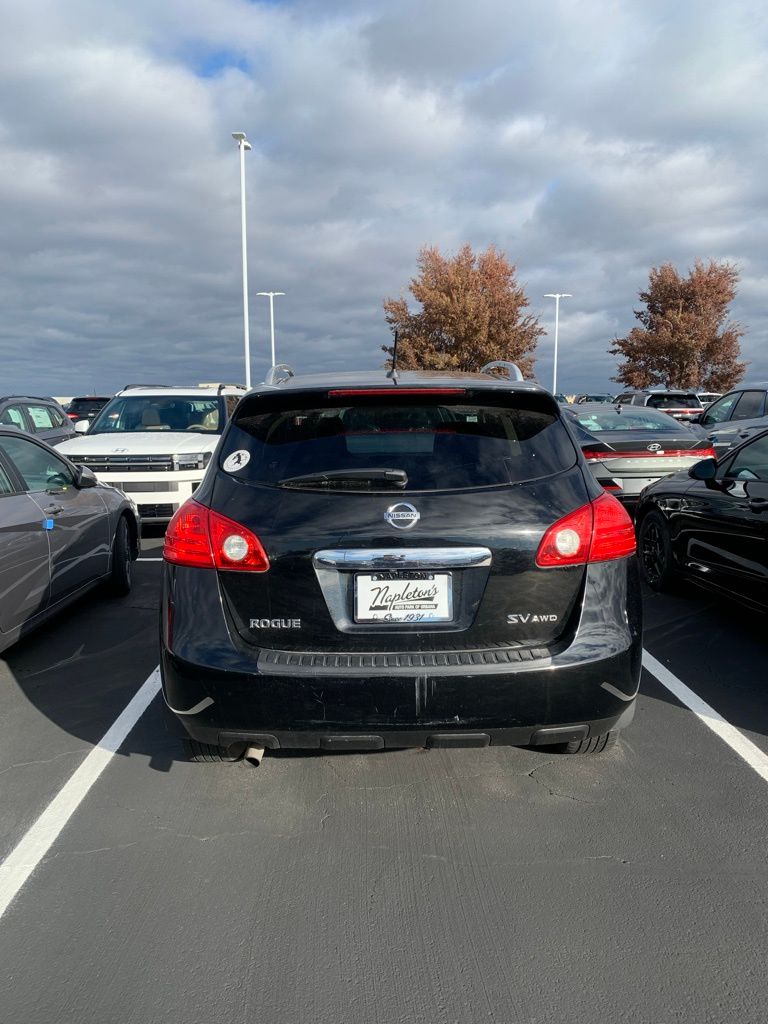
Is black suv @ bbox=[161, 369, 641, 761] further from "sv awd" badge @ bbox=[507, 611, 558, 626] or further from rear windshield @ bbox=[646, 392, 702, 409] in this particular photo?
rear windshield @ bbox=[646, 392, 702, 409]

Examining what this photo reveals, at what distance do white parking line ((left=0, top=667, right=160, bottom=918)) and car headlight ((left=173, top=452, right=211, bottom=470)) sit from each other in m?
5.23

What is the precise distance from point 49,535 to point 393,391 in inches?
125

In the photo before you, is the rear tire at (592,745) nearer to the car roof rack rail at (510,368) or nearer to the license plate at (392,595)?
the license plate at (392,595)

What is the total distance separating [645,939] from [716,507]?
153 inches

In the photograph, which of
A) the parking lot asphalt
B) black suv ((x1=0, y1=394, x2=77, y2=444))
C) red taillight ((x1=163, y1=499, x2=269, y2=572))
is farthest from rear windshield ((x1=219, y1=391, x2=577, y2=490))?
black suv ((x1=0, y1=394, x2=77, y2=444))

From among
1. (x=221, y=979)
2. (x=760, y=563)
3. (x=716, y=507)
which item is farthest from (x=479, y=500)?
(x=716, y=507)

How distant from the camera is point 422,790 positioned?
11.1 feet

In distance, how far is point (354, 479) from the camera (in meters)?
2.95

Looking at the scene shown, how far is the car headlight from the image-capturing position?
30.6ft

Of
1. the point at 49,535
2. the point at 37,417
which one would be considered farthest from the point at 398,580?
the point at 37,417

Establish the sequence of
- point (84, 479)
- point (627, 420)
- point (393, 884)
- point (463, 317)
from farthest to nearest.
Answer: point (463, 317)
point (627, 420)
point (84, 479)
point (393, 884)

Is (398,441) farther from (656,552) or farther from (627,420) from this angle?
(627,420)

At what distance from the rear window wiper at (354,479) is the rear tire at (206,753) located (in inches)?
45.3

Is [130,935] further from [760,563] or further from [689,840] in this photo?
[760,563]
